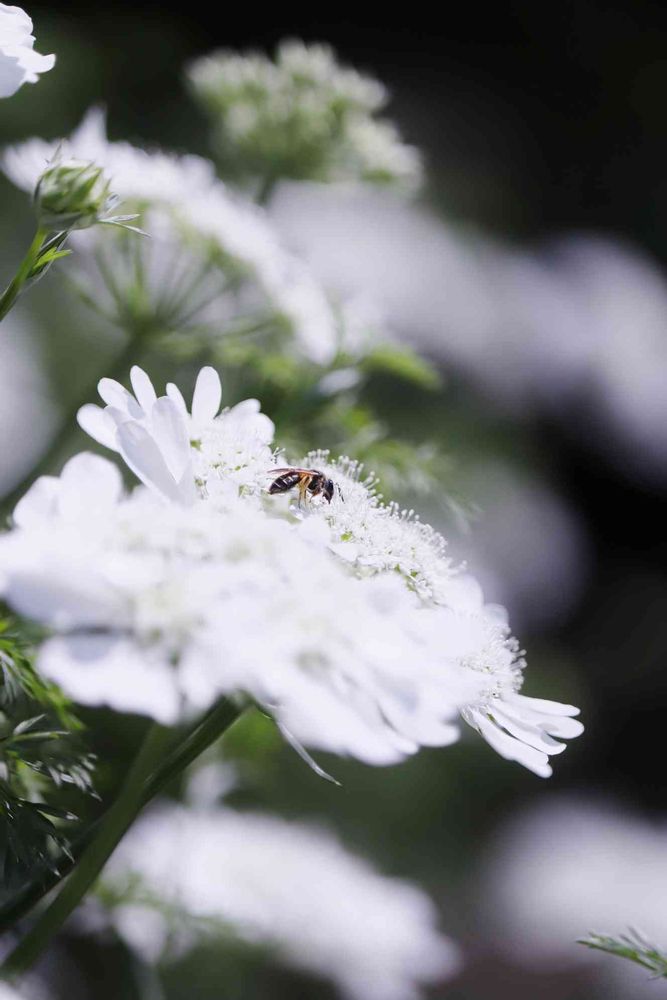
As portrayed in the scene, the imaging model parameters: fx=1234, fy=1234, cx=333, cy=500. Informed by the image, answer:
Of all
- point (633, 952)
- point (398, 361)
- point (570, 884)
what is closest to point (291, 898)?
point (398, 361)

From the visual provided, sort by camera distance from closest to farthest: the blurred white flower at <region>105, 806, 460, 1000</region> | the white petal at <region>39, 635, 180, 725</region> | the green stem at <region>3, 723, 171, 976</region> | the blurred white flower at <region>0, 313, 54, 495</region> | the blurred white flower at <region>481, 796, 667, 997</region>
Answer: the white petal at <region>39, 635, 180, 725</region>
the green stem at <region>3, 723, 171, 976</region>
the blurred white flower at <region>105, 806, 460, 1000</region>
the blurred white flower at <region>0, 313, 54, 495</region>
the blurred white flower at <region>481, 796, 667, 997</region>

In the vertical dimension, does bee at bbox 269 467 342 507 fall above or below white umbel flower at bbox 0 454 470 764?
above

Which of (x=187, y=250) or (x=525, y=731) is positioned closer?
(x=525, y=731)

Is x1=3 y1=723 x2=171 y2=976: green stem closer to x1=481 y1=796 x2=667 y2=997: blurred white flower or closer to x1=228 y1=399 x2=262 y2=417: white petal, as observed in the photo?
x1=228 y1=399 x2=262 y2=417: white petal

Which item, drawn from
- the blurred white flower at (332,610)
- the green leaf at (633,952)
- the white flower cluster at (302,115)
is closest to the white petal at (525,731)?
the blurred white flower at (332,610)

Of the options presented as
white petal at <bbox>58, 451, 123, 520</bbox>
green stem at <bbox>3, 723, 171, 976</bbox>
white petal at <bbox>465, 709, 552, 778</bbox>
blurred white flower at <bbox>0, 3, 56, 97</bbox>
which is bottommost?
green stem at <bbox>3, 723, 171, 976</bbox>

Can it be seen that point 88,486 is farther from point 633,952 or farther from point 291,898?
point 291,898

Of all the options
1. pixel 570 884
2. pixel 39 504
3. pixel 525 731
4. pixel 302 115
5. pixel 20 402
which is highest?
pixel 302 115

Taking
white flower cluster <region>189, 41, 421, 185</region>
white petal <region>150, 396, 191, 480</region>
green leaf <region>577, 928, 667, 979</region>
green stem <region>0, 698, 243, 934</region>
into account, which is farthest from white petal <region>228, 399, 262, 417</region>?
white flower cluster <region>189, 41, 421, 185</region>
